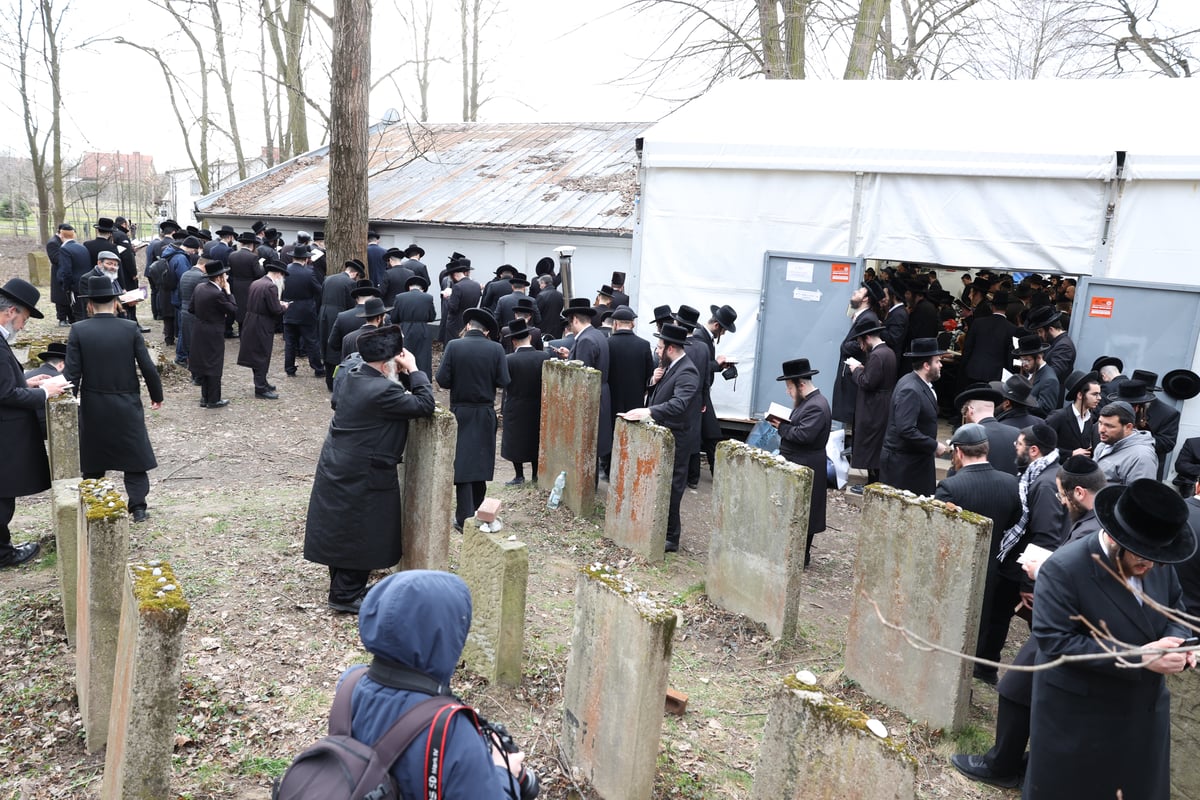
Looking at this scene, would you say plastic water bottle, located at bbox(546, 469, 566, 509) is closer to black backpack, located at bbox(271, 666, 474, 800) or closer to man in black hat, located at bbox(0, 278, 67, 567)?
man in black hat, located at bbox(0, 278, 67, 567)

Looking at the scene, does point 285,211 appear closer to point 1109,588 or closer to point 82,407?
point 82,407

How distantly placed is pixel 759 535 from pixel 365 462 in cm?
276

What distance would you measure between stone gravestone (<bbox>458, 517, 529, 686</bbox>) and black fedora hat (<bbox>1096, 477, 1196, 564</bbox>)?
118 inches

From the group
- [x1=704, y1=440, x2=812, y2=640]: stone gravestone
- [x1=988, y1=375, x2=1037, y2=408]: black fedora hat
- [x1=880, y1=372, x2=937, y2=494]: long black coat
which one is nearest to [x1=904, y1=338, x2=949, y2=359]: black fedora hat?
[x1=880, y1=372, x2=937, y2=494]: long black coat

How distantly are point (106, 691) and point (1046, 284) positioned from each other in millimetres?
15755

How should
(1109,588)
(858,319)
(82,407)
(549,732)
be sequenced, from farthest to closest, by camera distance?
(858,319)
(82,407)
(549,732)
(1109,588)

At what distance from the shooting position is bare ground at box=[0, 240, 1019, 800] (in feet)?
14.5

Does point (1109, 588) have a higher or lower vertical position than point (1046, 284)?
lower

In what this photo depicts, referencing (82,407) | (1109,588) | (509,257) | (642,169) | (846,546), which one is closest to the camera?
(1109,588)

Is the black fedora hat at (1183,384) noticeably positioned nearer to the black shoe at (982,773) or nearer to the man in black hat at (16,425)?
the black shoe at (982,773)

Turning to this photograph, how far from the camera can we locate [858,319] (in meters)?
9.55

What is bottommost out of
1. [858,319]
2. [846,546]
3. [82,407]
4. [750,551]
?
[846,546]

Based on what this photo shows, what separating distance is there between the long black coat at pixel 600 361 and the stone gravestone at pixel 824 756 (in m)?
5.30

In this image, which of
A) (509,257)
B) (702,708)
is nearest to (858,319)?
(702,708)
